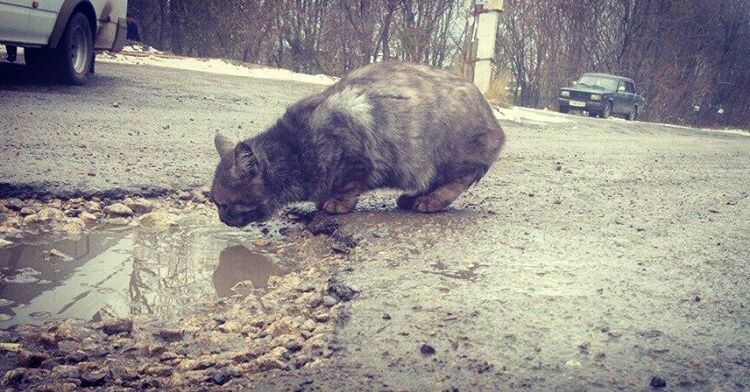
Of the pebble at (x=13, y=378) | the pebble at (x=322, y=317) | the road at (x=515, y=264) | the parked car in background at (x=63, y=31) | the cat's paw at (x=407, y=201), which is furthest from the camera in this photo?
the parked car in background at (x=63, y=31)

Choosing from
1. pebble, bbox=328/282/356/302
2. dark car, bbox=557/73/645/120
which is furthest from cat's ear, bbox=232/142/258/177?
dark car, bbox=557/73/645/120

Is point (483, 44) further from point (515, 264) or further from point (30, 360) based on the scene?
point (30, 360)

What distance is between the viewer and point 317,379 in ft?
7.46

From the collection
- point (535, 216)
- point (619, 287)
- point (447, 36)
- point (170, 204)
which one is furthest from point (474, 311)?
point (447, 36)

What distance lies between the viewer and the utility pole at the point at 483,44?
52.7 feet

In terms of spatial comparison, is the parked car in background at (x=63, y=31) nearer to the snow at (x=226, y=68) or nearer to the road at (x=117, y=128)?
the road at (x=117, y=128)

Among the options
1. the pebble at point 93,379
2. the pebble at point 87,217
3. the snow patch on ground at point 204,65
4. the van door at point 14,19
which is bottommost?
the pebble at point 93,379

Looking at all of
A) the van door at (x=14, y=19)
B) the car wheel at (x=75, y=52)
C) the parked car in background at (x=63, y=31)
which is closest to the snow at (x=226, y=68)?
the parked car in background at (x=63, y=31)

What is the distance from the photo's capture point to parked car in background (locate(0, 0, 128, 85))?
850cm

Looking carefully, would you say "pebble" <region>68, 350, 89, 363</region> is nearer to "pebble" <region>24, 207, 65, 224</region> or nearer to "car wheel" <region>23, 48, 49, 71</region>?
"pebble" <region>24, 207, 65, 224</region>

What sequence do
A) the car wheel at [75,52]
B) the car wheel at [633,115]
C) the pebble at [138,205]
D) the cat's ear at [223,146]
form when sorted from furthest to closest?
the car wheel at [633,115], the car wheel at [75,52], the cat's ear at [223,146], the pebble at [138,205]

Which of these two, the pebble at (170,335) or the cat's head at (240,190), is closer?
the pebble at (170,335)

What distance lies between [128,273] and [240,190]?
1118mm

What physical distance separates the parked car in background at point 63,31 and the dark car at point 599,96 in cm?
1794
